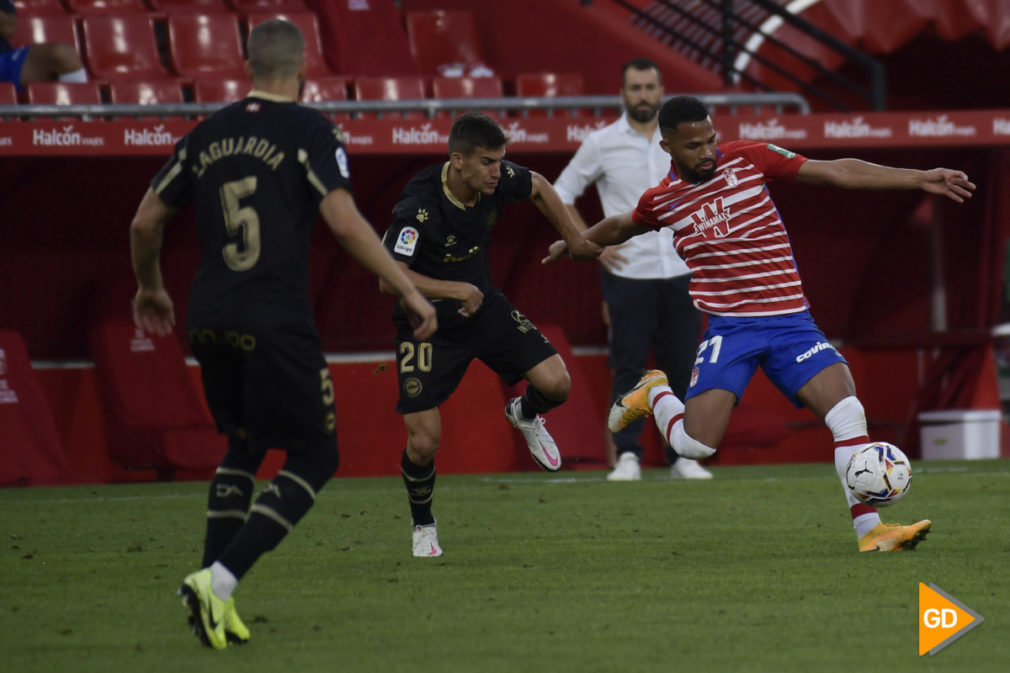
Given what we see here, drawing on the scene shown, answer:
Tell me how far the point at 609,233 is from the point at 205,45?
7175 millimetres

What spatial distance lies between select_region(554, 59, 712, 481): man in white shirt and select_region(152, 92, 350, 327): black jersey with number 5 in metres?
5.66

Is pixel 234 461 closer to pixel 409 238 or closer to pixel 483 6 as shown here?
pixel 409 238

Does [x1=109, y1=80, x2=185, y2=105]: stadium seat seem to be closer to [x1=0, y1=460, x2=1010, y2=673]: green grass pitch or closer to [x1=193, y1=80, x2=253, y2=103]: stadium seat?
[x1=193, y1=80, x2=253, y2=103]: stadium seat

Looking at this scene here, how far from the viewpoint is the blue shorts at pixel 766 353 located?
21.6 feet

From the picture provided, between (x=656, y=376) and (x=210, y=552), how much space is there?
309 centimetres

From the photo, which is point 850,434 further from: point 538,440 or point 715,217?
point 538,440

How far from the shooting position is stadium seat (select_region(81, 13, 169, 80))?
13.0 m

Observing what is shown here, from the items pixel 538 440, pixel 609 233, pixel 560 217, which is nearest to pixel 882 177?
pixel 609 233

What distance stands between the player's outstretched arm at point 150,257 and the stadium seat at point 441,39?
31.3 ft

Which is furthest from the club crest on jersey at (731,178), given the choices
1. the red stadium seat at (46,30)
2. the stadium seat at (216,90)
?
the red stadium seat at (46,30)

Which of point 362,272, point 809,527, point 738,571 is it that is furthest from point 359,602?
point 362,272

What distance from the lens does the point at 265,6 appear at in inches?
551

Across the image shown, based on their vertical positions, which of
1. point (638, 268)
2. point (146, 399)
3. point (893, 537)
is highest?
point (638, 268)

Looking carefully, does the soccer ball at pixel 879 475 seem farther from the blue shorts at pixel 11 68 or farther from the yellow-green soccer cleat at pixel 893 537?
the blue shorts at pixel 11 68
